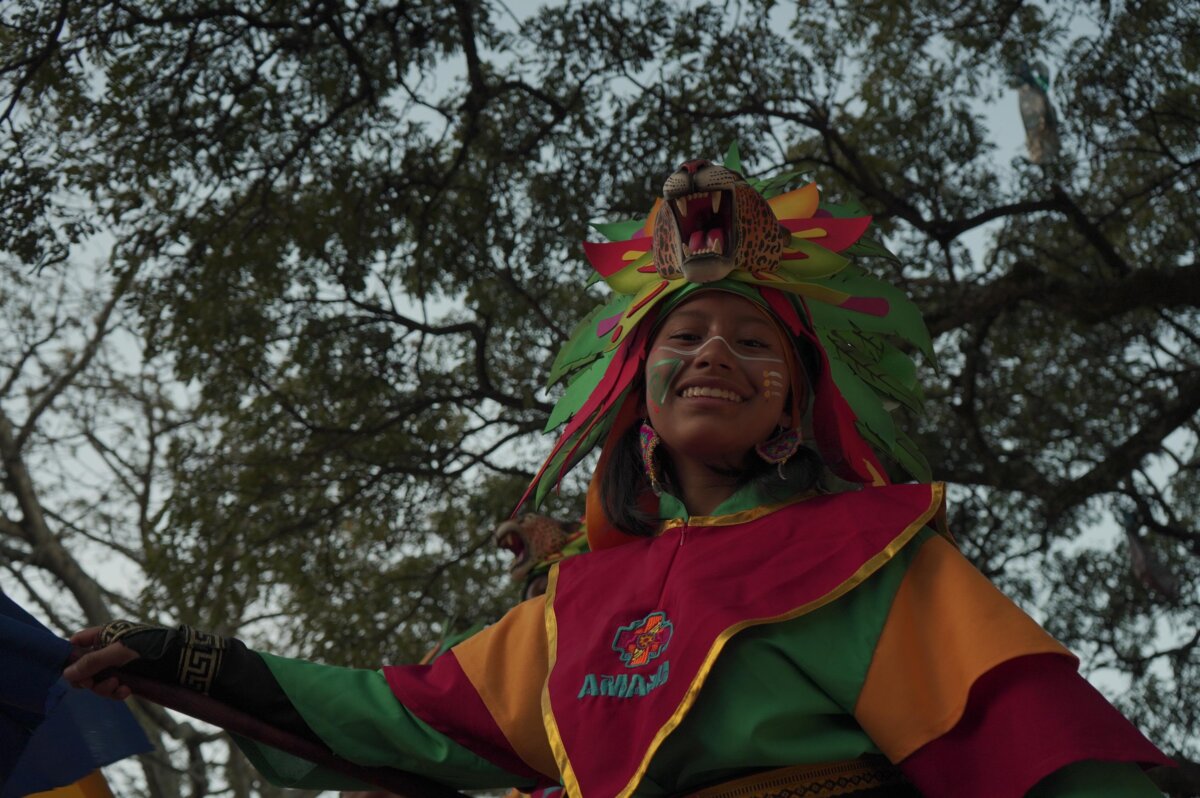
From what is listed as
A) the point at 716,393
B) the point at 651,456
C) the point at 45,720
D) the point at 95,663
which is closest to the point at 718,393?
the point at 716,393

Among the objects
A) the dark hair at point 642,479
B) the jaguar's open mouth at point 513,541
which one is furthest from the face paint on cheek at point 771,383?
the jaguar's open mouth at point 513,541

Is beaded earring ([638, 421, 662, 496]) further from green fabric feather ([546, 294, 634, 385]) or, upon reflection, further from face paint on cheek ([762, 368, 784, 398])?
green fabric feather ([546, 294, 634, 385])

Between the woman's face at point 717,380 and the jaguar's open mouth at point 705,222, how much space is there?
3.9 inches

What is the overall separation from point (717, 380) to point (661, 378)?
0.12m

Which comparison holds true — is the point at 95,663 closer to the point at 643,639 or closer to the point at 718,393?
the point at 643,639

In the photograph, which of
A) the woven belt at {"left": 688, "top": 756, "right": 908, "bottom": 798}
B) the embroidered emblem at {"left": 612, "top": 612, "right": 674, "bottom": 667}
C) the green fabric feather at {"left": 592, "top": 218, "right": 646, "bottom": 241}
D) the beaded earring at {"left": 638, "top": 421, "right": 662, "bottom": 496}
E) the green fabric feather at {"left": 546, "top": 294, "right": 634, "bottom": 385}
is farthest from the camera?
the green fabric feather at {"left": 592, "top": 218, "right": 646, "bottom": 241}

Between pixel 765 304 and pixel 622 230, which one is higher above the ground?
pixel 622 230

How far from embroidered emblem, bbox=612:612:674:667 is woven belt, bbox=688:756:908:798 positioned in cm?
27

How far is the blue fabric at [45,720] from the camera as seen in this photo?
252cm

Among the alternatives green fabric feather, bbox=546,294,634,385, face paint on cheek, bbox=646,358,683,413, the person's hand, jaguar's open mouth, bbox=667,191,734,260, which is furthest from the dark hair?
the person's hand

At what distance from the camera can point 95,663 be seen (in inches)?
101

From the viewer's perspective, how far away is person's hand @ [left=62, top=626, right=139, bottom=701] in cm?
257

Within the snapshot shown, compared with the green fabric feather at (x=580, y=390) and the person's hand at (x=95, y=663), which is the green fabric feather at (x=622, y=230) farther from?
the person's hand at (x=95, y=663)

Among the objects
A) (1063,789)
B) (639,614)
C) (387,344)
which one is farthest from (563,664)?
(387,344)
